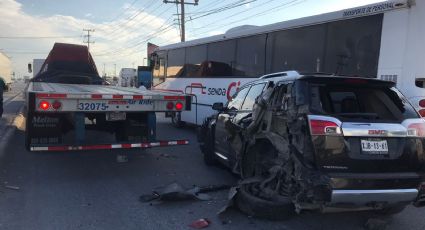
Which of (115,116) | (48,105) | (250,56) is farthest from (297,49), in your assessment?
(48,105)

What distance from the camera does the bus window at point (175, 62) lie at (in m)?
16.5

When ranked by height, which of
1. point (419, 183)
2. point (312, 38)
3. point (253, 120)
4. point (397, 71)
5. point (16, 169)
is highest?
point (312, 38)

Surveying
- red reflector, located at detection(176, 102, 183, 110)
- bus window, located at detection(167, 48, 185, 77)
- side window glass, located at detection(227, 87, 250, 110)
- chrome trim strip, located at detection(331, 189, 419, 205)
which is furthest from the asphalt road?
bus window, located at detection(167, 48, 185, 77)

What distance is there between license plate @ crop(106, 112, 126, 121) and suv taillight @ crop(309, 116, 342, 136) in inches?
166

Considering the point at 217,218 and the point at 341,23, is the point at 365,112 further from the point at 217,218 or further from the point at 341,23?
the point at 341,23

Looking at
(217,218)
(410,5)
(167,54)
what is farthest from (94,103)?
(167,54)

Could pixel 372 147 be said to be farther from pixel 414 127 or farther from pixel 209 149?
pixel 209 149

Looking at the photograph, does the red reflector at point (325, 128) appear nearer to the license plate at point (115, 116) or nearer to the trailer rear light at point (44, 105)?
the license plate at point (115, 116)

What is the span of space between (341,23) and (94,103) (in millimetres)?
5131

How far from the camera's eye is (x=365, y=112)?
5180mm

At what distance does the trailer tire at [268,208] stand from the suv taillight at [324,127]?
1070 mm

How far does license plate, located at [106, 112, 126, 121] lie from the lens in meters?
8.00

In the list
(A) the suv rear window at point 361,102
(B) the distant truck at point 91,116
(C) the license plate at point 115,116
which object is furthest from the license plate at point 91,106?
(A) the suv rear window at point 361,102

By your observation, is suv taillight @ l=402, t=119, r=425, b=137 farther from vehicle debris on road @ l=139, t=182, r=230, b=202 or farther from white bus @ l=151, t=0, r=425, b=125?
vehicle debris on road @ l=139, t=182, r=230, b=202
